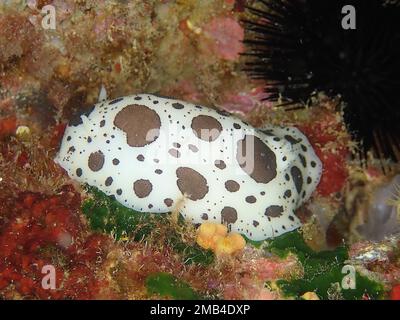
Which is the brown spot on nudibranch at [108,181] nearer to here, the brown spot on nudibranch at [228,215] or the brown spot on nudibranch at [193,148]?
the brown spot on nudibranch at [193,148]

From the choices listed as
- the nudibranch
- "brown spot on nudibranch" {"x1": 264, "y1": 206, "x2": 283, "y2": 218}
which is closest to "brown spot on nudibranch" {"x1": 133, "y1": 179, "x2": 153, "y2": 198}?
the nudibranch

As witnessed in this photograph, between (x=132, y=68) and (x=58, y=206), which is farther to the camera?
(x=132, y=68)

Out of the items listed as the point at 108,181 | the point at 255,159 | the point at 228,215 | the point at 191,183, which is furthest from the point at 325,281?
the point at 108,181

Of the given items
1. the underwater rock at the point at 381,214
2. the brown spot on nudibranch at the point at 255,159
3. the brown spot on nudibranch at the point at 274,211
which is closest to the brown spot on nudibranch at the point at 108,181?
the brown spot on nudibranch at the point at 255,159

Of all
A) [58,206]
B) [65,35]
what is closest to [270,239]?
[58,206]

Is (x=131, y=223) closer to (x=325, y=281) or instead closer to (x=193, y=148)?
(x=193, y=148)

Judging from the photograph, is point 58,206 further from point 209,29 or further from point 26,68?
point 209,29

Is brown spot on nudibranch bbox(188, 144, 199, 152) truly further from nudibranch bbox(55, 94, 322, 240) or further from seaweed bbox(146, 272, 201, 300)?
seaweed bbox(146, 272, 201, 300)
